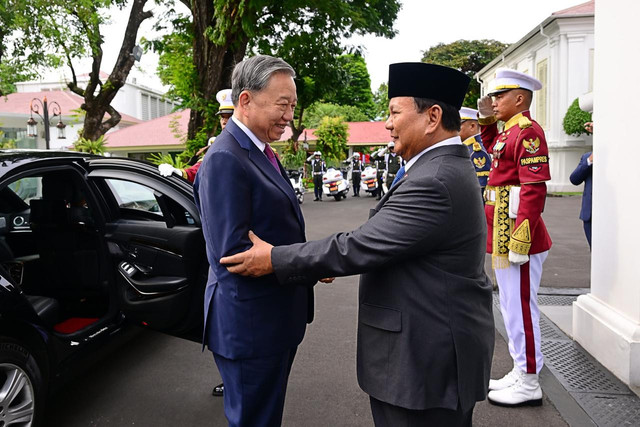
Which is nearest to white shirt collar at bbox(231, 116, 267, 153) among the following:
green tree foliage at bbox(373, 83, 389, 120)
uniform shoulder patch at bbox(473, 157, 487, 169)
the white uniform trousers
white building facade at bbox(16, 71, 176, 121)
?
the white uniform trousers

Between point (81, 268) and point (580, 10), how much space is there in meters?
27.3

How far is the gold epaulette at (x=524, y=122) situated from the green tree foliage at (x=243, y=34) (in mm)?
7989

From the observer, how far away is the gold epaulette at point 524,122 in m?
3.37

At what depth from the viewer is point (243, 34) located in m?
11.6

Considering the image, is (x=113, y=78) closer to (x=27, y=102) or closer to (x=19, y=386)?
(x=19, y=386)

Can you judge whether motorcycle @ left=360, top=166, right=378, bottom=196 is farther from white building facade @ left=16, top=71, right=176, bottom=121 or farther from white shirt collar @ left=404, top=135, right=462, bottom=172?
white building facade @ left=16, top=71, right=176, bottom=121

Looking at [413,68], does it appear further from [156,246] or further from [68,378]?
[68,378]

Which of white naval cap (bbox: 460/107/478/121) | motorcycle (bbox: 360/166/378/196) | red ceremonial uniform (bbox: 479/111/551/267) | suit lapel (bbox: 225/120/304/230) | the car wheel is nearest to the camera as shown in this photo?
suit lapel (bbox: 225/120/304/230)

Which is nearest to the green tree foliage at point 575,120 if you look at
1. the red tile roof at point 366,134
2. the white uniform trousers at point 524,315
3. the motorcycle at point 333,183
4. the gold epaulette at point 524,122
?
the motorcycle at point 333,183

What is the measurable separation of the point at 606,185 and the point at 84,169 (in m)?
3.95

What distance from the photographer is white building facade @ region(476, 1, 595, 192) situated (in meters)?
23.4

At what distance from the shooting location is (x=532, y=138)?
132 inches

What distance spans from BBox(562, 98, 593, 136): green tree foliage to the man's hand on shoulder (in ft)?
77.9

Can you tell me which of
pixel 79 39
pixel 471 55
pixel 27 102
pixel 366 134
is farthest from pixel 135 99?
pixel 79 39
